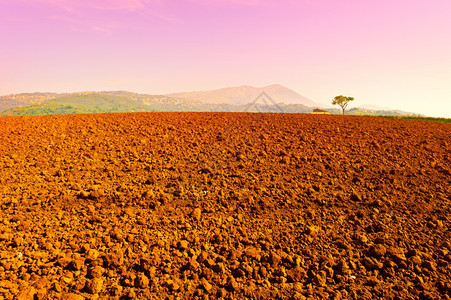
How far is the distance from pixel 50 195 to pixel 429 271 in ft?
22.8

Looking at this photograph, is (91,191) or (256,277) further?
(91,191)

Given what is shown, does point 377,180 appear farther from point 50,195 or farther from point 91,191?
point 50,195

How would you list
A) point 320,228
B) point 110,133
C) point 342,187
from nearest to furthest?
point 320,228 → point 342,187 → point 110,133

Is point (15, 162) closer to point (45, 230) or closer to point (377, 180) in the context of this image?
point (45, 230)

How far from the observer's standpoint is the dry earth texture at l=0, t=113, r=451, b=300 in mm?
3449

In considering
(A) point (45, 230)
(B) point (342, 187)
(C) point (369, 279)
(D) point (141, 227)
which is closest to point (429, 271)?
(C) point (369, 279)

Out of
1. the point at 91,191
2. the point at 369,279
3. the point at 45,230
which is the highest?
the point at 91,191

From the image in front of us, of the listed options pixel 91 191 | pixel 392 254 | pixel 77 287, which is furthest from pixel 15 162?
pixel 392 254

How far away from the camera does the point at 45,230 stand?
164 inches

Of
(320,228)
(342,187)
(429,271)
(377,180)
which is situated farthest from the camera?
(377,180)

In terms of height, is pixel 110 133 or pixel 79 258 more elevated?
pixel 110 133

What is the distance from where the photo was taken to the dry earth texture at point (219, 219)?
11.3 ft

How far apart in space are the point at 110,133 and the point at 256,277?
8003 mm

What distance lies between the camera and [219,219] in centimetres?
471
